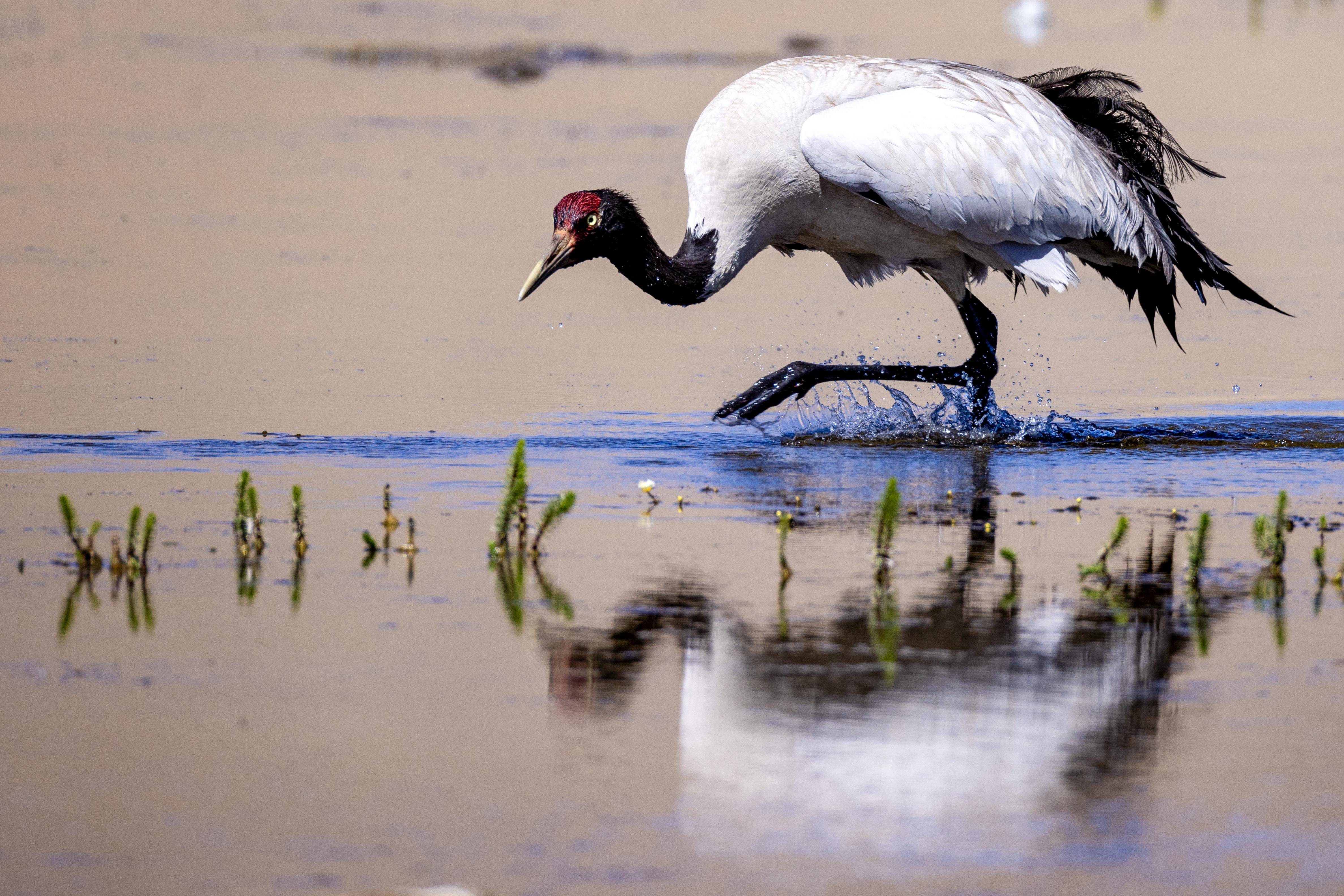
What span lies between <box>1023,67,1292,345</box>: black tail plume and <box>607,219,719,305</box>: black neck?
1714 mm

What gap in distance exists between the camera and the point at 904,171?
8.45m

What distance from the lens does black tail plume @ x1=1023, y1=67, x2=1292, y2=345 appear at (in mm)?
9289

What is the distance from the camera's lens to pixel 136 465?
7.42 meters

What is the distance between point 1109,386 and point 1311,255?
4.26 meters

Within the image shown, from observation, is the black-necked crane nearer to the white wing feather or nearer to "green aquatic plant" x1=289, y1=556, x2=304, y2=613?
the white wing feather

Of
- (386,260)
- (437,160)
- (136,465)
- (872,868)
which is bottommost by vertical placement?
(872,868)

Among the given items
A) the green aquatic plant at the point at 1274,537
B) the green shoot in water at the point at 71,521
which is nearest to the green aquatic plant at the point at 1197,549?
the green aquatic plant at the point at 1274,537

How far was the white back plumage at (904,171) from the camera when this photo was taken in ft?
27.9

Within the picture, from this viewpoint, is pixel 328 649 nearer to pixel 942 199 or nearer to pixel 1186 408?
pixel 942 199

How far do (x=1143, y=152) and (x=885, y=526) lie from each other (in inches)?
171

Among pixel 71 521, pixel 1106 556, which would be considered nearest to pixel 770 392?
pixel 1106 556

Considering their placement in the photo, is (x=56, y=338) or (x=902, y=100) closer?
(x=902, y=100)

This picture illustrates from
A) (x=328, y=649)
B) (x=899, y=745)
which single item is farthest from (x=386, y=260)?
(x=899, y=745)

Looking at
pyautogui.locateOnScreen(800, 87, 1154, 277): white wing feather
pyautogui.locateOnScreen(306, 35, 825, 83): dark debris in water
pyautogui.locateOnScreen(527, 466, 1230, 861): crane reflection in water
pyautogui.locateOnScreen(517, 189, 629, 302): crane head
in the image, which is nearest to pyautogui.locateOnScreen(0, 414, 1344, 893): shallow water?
pyautogui.locateOnScreen(527, 466, 1230, 861): crane reflection in water
